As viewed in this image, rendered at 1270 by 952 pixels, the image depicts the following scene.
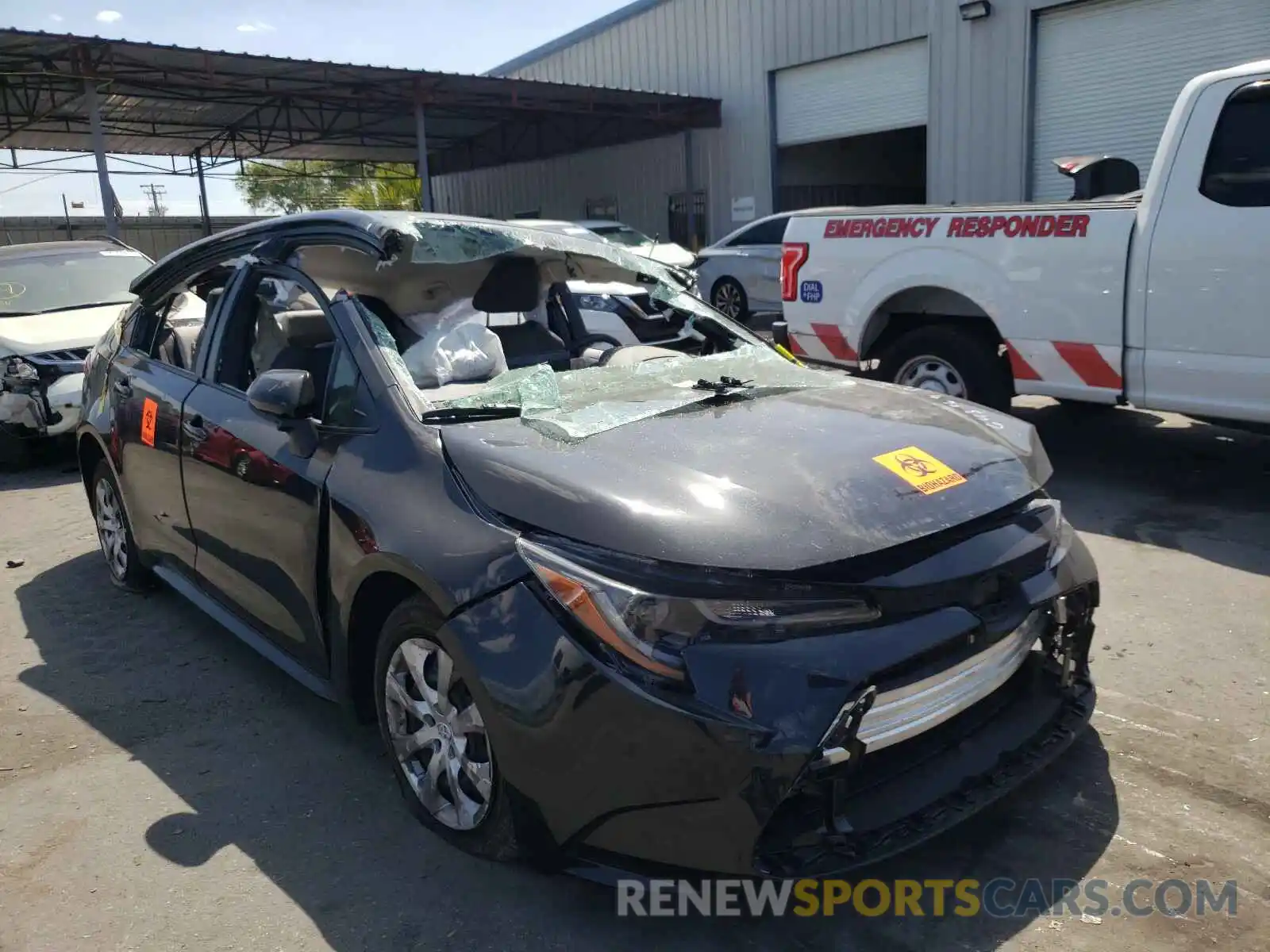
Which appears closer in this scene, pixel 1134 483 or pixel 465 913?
pixel 465 913

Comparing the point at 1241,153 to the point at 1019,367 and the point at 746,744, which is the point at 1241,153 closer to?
the point at 1019,367

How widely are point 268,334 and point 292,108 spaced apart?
2226 cm

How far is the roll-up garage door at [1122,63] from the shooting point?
12.4 m

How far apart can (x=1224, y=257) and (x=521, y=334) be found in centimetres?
359

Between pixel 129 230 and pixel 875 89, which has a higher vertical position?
pixel 875 89

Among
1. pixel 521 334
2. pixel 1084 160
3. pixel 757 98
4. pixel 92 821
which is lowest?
pixel 92 821

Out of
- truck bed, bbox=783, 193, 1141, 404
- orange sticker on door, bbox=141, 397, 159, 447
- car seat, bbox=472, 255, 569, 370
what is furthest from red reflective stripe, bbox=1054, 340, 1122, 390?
orange sticker on door, bbox=141, 397, 159, 447

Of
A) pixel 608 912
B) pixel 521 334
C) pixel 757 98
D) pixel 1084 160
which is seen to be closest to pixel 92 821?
pixel 608 912

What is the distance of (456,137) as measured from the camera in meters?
29.1

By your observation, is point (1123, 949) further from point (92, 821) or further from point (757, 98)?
point (757, 98)

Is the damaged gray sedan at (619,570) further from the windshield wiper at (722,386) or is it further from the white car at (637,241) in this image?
the white car at (637,241)

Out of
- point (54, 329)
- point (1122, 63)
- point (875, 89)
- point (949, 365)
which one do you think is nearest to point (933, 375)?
point (949, 365)

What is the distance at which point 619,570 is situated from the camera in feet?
7.39

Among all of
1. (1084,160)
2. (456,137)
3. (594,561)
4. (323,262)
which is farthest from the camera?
(456,137)
